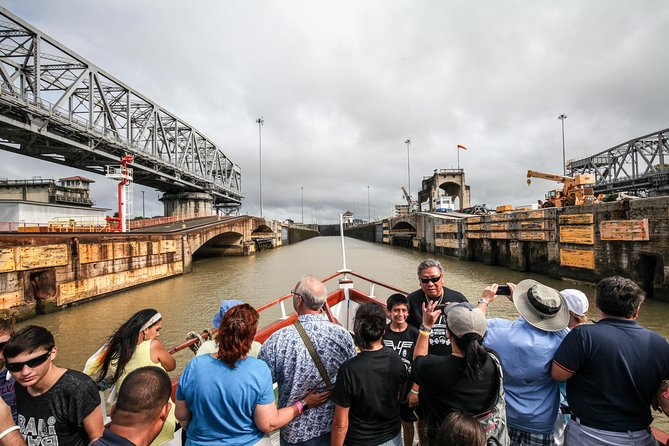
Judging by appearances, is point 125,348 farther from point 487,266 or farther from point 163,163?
point 163,163

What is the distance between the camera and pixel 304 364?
84.4 inches

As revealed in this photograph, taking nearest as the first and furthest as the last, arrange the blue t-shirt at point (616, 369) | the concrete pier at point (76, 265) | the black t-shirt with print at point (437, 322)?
the blue t-shirt at point (616, 369) → the black t-shirt with print at point (437, 322) → the concrete pier at point (76, 265)

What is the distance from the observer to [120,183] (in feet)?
64.3

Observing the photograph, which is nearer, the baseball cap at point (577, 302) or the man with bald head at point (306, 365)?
the man with bald head at point (306, 365)

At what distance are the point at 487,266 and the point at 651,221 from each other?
1236 cm

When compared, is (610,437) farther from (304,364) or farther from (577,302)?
(304,364)

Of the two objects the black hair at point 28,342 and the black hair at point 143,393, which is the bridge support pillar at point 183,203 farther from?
the black hair at point 143,393

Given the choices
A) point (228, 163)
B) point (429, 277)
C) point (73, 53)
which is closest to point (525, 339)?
point (429, 277)

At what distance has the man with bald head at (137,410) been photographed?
143cm

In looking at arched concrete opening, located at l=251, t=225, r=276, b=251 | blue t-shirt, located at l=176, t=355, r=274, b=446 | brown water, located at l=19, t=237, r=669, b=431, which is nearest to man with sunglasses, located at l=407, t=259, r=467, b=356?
blue t-shirt, located at l=176, t=355, r=274, b=446

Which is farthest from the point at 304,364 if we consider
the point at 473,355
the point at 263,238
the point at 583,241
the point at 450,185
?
the point at 450,185

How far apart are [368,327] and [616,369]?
1.63m

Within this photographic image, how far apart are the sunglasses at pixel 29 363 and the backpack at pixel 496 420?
9.12 feet

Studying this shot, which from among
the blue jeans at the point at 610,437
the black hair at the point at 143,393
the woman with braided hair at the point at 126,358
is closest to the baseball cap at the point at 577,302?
the blue jeans at the point at 610,437
